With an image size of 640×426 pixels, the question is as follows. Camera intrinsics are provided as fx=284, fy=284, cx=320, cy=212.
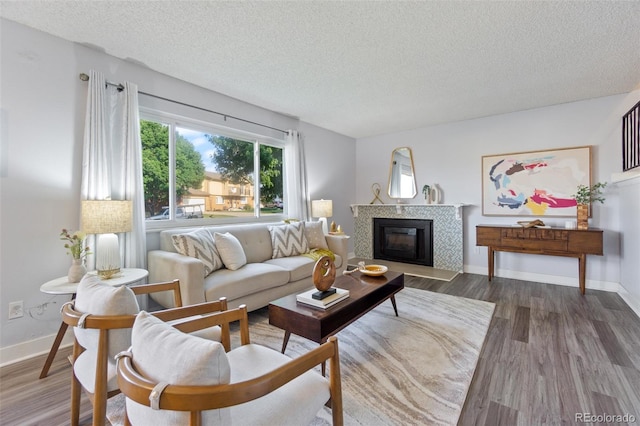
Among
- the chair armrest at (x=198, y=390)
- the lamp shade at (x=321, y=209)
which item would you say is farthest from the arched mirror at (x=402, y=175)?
the chair armrest at (x=198, y=390)

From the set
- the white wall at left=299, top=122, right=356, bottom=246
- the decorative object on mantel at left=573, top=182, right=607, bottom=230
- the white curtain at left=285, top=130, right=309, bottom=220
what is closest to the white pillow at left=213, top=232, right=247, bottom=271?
the white curtain at left=285, top=130, right=309, bottom=220

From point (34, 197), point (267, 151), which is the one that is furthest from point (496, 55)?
point (34, 197)

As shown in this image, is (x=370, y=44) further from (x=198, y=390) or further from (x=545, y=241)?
(x=545, y=241)

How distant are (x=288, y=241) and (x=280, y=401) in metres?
2.59

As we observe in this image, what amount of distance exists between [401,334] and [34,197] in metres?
3.17

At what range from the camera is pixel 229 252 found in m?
2.84

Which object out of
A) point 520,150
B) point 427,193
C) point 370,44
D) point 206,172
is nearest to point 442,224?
point 427,193

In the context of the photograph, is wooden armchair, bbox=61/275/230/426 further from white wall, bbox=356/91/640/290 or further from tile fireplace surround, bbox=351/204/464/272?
white wall, bbox=356/91/640/290

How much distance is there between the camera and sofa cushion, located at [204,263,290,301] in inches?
94.7

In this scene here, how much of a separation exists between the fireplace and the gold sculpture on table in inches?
130

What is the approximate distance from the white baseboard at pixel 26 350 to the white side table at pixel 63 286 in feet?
1.06

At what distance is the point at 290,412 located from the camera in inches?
38.3

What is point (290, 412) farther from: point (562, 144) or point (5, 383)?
point (562, 144)

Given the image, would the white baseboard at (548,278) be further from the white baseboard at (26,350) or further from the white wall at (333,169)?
the white baseboard at (26,350)
